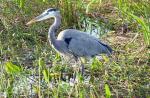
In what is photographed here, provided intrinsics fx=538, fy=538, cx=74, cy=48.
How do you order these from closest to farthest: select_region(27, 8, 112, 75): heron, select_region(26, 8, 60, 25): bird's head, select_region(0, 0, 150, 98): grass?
select_region(0, 0, 150, 98): grass
select_region(27, 8, 112, 75): heron
select_region(26, 8, 60, 25): bird's head

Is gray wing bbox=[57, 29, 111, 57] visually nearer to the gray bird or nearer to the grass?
the gray bird

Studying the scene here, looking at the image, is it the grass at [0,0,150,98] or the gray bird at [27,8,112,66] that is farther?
the gray bird at [27,8,112,66]

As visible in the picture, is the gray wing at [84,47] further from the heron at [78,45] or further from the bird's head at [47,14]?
the bird's head at [47,14]

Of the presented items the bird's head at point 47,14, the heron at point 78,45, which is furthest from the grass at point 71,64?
the bird's head at point 47,14

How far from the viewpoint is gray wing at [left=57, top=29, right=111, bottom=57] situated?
611 cm

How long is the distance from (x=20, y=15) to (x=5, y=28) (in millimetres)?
450

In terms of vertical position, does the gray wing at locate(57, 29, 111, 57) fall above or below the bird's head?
below

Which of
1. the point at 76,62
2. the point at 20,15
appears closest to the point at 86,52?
the point at 76,62

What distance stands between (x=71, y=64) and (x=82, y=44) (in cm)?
28

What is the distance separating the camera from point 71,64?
631cm

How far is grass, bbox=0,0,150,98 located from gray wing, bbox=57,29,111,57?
0.14 metres

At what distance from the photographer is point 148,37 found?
20.5 ft

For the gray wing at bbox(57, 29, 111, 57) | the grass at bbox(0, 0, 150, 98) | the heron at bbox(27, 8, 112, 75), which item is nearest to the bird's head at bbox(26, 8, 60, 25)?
the heron at bbox(27, 8, 112, 75)

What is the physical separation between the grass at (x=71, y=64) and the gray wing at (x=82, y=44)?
14 centimetres
